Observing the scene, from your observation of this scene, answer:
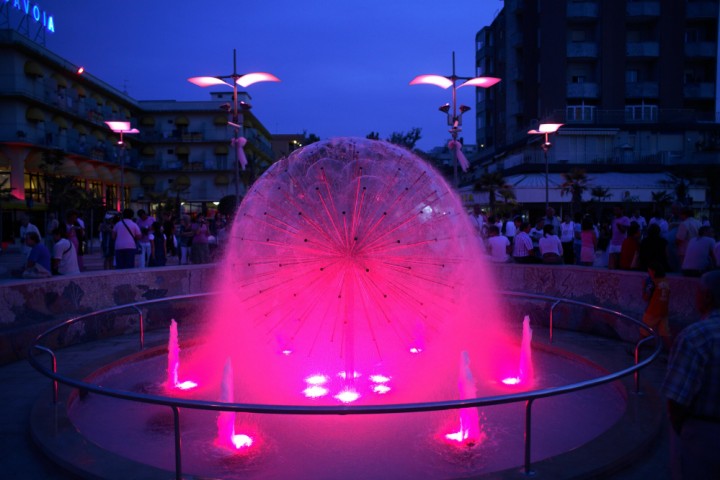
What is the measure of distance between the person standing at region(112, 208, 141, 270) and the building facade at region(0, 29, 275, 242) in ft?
26.4

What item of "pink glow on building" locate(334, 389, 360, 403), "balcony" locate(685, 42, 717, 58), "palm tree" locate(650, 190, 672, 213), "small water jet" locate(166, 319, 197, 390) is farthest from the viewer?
"balcony" locate(685, 42, 717, 58)

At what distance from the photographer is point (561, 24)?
4459 cm

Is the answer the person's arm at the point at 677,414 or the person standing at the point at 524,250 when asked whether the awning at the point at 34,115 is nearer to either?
the person standing at the point at 524,250

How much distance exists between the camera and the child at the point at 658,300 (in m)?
7.71

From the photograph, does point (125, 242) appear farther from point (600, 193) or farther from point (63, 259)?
point (600, 193)

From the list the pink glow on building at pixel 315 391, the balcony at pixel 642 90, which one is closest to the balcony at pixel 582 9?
the balcony at pixel 642 90

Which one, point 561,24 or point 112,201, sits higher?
Result: point 561,24

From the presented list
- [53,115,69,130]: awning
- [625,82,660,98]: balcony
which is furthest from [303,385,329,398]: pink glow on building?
[625,82,660,98]: balcony

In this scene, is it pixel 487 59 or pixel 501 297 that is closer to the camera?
pixel 501 297

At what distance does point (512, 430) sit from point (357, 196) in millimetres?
2890

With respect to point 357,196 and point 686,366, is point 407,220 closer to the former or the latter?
point 357,196

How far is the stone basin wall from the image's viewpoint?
8.60 metres

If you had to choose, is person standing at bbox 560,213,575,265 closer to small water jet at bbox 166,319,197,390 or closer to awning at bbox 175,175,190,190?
small water jet at bbox 166,319,197,390

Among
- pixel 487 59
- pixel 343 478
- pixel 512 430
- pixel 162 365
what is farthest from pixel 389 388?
pixel 487 59
